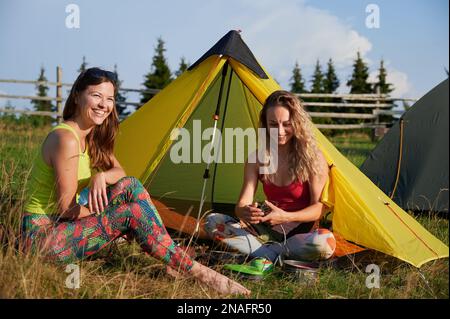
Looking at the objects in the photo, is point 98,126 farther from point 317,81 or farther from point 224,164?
point 317,81

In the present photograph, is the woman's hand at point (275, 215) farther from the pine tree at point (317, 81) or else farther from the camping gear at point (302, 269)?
the pine tree at point (317, 81)

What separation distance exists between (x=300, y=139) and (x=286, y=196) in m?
0.33

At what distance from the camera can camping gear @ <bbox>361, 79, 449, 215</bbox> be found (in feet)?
13.4

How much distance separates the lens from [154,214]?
226 cm

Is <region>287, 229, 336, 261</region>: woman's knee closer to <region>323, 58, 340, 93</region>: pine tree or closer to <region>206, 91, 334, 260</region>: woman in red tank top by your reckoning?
<region>206, 91, 334, 260</region>: woman in red tank top

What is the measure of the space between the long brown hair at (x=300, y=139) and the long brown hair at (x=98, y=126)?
0.83 metres

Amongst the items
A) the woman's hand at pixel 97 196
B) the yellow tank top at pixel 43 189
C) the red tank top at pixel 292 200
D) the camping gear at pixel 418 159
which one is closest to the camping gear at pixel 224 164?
the red tank top at pixel 292 200

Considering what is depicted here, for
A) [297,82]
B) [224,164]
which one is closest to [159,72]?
[297,82]

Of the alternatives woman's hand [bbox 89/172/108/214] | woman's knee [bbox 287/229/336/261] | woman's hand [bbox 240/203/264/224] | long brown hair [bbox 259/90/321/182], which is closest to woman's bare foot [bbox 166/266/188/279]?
woman's hand [bbox 89/172/108/214]

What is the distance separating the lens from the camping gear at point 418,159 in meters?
4.07
